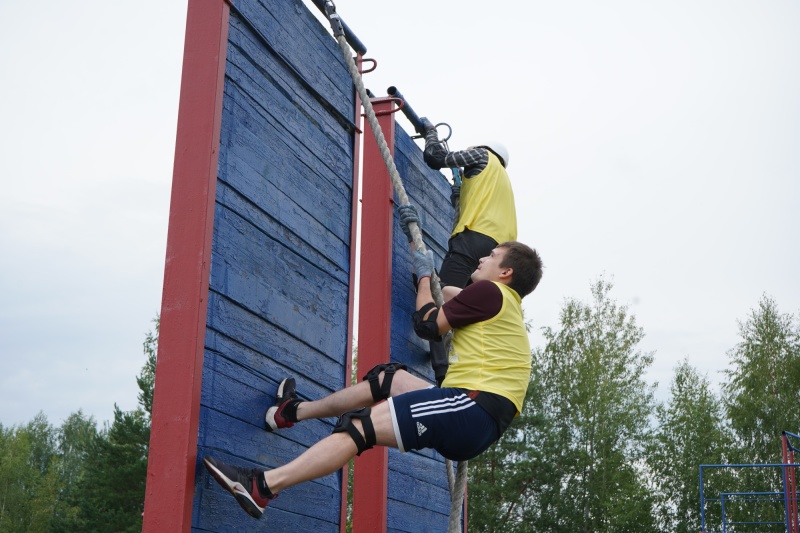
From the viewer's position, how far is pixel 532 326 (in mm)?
24547

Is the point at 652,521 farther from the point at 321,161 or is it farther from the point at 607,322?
the point at 321,161

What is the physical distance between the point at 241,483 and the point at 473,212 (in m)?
2.45

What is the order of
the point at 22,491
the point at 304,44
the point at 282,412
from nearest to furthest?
the point at 282,412, the point at 304,44, the point at 22,491

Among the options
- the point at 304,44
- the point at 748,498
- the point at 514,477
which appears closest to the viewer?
the point at 304,44

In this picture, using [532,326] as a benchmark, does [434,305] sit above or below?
below

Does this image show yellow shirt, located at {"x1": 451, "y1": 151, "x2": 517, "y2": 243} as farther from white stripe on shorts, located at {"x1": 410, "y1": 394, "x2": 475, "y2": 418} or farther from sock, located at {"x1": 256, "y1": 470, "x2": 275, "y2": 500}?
sock, located at {"x1": 256, "y1": 470, "x2": 275, "y2": 500}

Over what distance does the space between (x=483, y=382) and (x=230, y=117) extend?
1.38 meters

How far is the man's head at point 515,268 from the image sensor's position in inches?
141

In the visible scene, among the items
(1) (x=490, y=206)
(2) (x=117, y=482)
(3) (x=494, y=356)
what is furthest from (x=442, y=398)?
(2) (x=117, y=482)

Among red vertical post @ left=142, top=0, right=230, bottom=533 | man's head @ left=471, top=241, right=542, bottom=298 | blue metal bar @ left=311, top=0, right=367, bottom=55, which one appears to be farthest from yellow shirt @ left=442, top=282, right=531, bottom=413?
blue metal bar @ left=311, top=0, right=367, bottom=55

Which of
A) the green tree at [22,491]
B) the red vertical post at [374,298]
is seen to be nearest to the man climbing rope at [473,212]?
the red vertical post at [374,298]

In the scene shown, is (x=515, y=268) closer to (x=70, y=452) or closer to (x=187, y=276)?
(x=187, y=276)

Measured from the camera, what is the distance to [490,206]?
4.92 metres

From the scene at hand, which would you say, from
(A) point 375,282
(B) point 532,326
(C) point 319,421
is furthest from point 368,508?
(B) point 532,326
